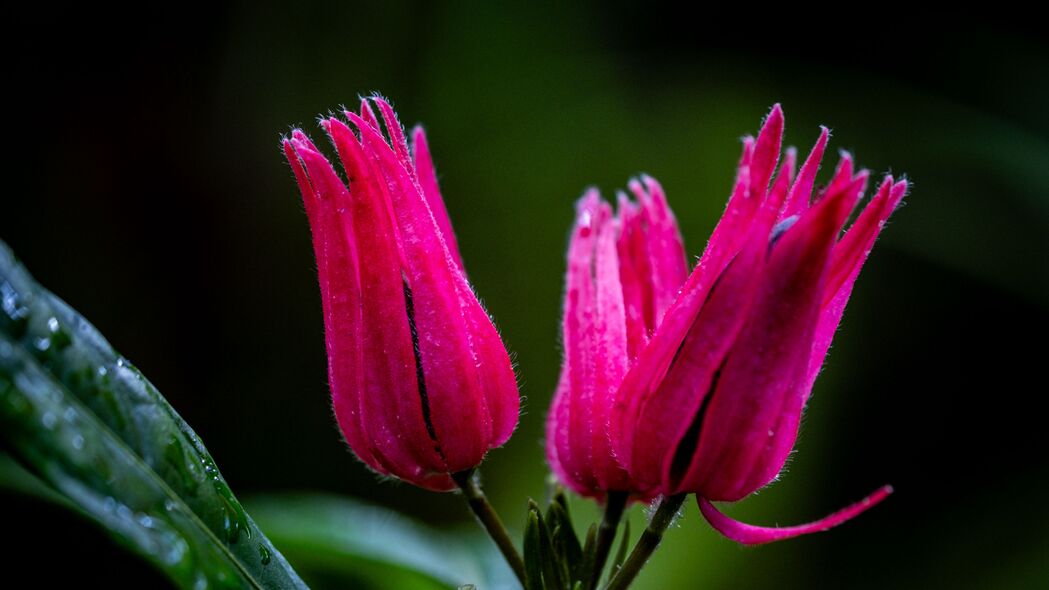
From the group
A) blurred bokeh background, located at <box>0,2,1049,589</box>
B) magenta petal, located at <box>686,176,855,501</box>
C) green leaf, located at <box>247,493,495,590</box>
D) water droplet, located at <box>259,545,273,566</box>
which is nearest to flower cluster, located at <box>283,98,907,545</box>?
magenta petal, located at <box>686,176,855,501</box>

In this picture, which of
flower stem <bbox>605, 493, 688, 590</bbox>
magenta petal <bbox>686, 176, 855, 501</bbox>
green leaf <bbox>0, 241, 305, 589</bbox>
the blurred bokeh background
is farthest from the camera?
the blurred bokeh background

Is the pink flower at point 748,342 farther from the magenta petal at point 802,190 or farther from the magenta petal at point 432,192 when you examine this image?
the magenta petal at point 432,192

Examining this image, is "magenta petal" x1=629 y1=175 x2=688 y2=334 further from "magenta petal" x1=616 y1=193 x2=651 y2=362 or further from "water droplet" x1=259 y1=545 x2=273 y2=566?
"water droplet" x1=259 y1=545 x2=273 y2=566

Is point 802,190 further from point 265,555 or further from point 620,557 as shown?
point 265,555

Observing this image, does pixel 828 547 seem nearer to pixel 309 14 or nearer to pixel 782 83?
pixel 782 83

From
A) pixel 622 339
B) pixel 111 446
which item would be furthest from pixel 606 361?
pixel 111 446

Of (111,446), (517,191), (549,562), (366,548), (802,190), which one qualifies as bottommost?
(366,548)

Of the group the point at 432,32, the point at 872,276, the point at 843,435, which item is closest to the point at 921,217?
the point at 872,276
